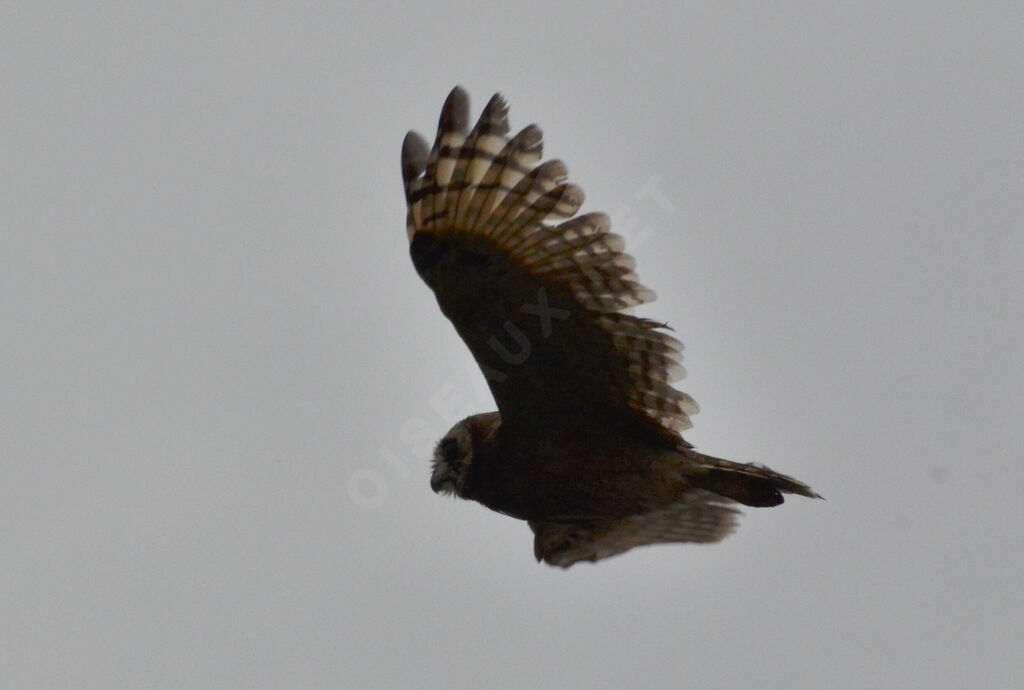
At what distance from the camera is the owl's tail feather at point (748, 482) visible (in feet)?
24.3

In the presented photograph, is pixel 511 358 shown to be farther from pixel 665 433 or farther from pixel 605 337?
pixel 665 433

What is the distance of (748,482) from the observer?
750cm

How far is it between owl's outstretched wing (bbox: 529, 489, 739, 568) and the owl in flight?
178 mm

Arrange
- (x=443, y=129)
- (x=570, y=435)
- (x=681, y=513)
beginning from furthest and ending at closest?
(x=681, y=513)
(x=570, y=435)
(x=443, y=129)

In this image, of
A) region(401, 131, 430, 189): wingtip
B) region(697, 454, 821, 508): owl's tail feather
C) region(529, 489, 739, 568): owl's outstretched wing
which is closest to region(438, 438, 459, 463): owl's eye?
region(529, 489, 739, 568): owl's outstretched wing

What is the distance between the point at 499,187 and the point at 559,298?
27.4 inches

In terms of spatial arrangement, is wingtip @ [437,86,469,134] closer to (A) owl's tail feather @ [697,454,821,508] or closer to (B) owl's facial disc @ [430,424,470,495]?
(B) owl's facial disc @ [430,424,470,495]

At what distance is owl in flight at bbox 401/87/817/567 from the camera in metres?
6.83

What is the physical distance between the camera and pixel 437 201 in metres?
6.87

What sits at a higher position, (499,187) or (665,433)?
(499,187)

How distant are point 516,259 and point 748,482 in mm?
1989

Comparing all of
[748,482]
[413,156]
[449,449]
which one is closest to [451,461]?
[449,449]

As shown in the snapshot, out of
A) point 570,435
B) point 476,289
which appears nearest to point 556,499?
point 570,435

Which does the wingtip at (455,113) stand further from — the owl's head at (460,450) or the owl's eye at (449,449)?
the owl's eye at (449,449)
